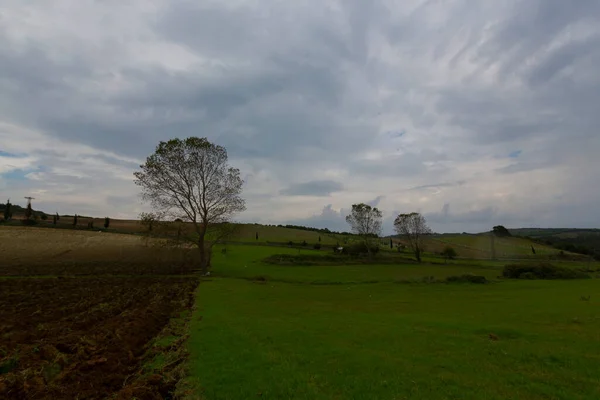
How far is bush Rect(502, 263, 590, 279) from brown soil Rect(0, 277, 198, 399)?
57637mm

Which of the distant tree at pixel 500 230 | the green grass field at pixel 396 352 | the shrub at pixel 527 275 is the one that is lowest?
the shrub at pixel 527 275

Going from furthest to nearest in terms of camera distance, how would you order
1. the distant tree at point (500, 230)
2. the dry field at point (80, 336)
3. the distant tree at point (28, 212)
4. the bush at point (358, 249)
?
the distant tree at point (500, 230) < the distant tree at point (28, 212) < the bush at point (358, 249) < the dry field at point (80, 336)

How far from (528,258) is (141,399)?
118238mm

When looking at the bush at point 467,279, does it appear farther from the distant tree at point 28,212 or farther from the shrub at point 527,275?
the distant tree at point 28,212

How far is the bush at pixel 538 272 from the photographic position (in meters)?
61.3

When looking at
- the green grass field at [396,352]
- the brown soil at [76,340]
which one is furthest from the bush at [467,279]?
the brown soil at [76,340]

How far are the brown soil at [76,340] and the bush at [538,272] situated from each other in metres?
57.6

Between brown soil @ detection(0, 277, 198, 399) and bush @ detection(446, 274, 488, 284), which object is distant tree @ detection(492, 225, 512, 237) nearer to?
bush @ detection(446, 274, 488, 284)

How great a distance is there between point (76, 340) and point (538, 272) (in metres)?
70.6

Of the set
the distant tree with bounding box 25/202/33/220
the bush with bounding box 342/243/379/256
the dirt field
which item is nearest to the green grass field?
the dirt field

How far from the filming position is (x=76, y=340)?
1645 centimetres

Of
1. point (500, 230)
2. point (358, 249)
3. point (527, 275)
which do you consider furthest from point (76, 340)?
point (500, 230)

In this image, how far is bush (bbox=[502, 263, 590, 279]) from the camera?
6128 cm

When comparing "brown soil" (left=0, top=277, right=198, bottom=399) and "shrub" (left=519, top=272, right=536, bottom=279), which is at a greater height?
"brown soil" (left=0, top=277, right=198, bottom=399)
